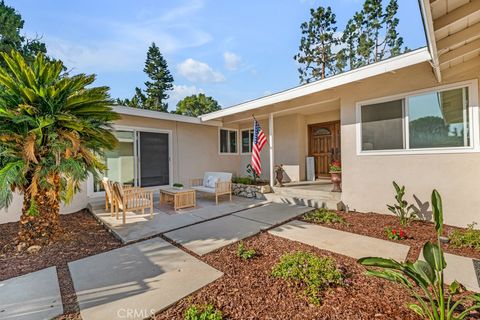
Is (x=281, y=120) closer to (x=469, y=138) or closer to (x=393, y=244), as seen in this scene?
(x=469, y=138)

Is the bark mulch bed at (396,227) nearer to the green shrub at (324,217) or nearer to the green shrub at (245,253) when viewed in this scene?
the green shrub at (324,217)

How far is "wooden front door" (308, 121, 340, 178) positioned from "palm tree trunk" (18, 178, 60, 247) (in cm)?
800

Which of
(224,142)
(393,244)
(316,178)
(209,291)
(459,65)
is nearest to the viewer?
(209,291)

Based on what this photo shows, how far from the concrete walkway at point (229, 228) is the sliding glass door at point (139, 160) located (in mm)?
3930

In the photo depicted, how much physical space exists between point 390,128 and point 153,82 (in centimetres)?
2658

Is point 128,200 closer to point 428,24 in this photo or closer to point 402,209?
point 428,24

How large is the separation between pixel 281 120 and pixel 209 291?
24.4 ft

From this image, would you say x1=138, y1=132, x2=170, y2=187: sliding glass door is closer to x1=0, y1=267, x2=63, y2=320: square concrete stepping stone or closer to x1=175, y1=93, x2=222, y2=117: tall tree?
x1=0, y1=267, x2=63, y2=320: square concrete stepping stone

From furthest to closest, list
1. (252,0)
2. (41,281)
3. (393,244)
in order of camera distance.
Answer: (252,0) → (393,244) → (41,281)

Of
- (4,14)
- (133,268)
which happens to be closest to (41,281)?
(133,268)

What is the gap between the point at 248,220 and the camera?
196 inches

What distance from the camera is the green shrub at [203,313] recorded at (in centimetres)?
195

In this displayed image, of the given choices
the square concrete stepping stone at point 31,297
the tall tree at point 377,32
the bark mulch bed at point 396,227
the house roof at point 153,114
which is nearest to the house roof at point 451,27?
the bark mulch bed at point 396,227

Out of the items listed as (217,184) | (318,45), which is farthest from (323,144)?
(318,45)
